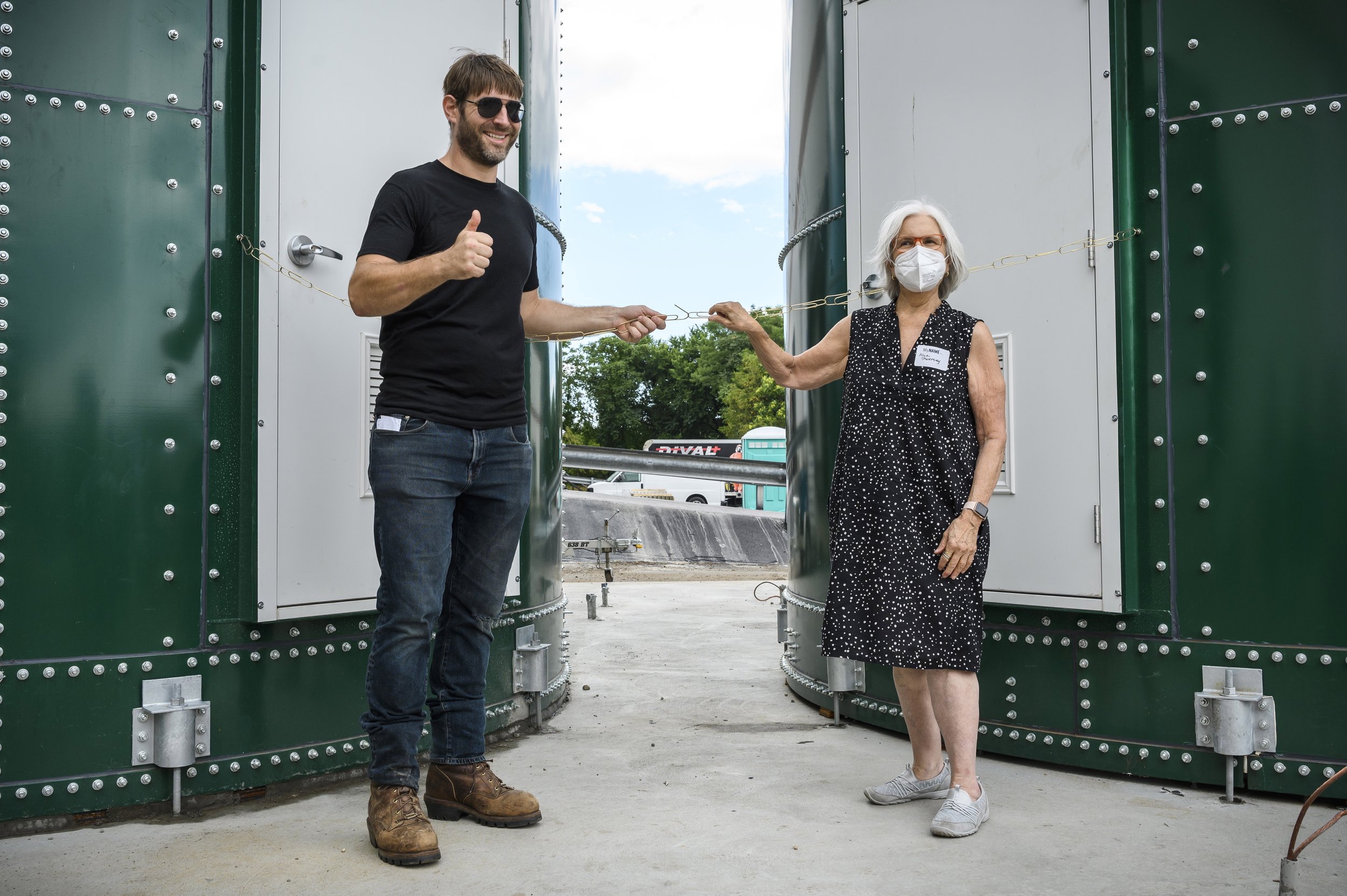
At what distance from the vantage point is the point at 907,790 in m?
3.00

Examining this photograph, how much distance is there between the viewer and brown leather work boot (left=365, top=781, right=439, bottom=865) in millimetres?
2447

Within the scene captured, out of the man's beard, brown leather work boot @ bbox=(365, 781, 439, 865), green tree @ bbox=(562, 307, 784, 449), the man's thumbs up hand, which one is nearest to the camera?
the man's thumbs up hand

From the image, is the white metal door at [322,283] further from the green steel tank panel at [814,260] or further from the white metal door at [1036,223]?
the white metal door at [1036,223]

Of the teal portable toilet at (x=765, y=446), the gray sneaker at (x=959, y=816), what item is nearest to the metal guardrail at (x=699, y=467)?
the gray sneaker at (x=959, y=816)

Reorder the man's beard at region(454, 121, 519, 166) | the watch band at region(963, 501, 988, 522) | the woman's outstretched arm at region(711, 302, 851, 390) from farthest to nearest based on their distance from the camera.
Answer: the woman's outstretched arm at region(711, 302, 851, 390)
the watch band at region(963, 501, 988, 522)
the man's beard at region(454, 121, 519, 166)

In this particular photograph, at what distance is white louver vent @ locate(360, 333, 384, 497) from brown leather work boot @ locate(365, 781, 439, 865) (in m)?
1.01

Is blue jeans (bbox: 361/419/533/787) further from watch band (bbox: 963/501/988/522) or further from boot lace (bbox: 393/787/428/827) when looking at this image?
watch band (bbox: 963/501/988/522)

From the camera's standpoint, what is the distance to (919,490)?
9.36ft

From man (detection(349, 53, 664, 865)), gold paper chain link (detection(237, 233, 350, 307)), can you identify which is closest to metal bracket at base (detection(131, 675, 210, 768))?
man (detection(349, 53, 664, 865))

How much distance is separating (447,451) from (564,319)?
2.22ft

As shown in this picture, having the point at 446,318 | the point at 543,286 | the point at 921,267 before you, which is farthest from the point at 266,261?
the point at 921,267

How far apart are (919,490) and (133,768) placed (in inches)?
94.4

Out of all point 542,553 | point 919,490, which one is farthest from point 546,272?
point 919,490

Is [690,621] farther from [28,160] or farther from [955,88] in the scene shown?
[28,160]
